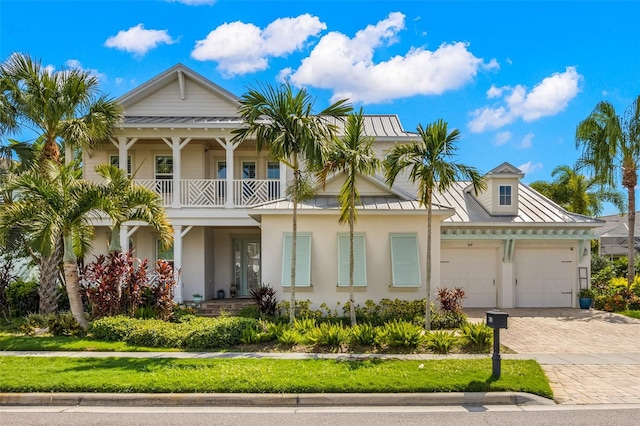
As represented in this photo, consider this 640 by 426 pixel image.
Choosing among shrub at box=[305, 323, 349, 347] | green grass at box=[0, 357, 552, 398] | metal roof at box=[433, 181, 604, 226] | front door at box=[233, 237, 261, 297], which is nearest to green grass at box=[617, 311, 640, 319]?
metal roof at box=[433, 181, 604, 226]

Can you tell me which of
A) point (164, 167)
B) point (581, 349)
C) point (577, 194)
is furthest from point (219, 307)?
point (577, 194)

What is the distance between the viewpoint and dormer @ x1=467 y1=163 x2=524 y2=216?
17891 millimetres

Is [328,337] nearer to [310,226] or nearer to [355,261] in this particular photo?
[355,261]

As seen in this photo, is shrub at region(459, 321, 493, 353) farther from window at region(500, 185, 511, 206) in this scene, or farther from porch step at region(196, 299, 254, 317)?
window at region(500, 185, 511, 206)

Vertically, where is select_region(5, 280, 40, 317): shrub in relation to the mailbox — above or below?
below

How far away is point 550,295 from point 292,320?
11341 millimetres

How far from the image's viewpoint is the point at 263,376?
26.1ft

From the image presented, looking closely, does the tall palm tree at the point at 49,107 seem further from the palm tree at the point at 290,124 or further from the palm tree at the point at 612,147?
the palm tree at the point at 612,147

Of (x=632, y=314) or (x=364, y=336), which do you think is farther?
(x=632, y=314)

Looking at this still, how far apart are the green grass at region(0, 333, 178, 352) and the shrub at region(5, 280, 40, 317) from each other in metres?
4.07

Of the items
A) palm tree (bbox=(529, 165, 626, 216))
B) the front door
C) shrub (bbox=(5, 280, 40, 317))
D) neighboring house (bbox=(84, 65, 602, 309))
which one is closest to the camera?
neighboring house (bbox=(84, 65, 602, 309))

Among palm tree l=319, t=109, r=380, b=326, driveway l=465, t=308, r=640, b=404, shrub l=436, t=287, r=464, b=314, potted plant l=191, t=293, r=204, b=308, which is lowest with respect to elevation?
driveway l=465, t=308, r=640, b=404

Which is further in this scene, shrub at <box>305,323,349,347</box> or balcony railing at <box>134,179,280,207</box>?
balcony railing at <box>134,179,280,207</box>

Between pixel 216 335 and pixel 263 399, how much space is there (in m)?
3.66
